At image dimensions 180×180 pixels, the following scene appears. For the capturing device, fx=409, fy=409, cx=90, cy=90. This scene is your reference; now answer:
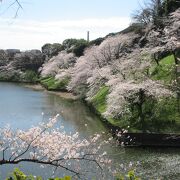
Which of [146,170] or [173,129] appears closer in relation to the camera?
[146,170]

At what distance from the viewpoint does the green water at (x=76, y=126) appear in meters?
18.8

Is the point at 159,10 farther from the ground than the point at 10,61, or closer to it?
farther from the ground

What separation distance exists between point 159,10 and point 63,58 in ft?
80.6

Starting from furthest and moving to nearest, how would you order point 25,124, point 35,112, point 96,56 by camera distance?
point 96,56 → point 35,112 → point 25,124

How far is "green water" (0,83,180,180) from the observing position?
61.8 feet

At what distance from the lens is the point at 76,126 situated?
3084cm

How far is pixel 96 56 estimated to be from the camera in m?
46.6

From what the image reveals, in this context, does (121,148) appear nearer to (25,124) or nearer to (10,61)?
(25,124)

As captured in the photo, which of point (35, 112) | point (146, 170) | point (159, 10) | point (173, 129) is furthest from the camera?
point (159, 10)

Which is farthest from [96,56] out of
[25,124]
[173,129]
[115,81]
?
[173,129]

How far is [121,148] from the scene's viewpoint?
23547 millimetres

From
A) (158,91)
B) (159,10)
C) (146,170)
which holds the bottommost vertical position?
(146,170)

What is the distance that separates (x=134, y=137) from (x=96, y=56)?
74.9ft

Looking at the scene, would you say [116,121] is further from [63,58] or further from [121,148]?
[63,58]
